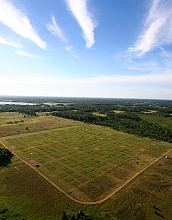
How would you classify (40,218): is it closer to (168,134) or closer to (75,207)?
(75,207)

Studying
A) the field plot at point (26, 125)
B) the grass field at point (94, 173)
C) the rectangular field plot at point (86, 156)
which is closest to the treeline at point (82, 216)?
the grass field at point (94, 173)

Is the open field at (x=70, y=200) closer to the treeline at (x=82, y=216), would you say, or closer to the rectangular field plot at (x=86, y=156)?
the treeline at (x=82, y=216)

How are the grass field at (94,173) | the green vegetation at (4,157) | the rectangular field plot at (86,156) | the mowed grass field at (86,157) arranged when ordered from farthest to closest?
the green vegetation at (4,157) → the rectangular field plot at (86,156) → the mowed grass field at (86,157) → the grass field at (94,173)

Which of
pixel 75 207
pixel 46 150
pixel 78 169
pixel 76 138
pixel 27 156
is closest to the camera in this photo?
pixel 75 207

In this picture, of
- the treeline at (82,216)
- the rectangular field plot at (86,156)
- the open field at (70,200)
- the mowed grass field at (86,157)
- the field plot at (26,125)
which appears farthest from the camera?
the field plot at (26,125)

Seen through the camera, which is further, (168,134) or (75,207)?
(168,134)


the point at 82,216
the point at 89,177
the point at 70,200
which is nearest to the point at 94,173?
the point at 89,177

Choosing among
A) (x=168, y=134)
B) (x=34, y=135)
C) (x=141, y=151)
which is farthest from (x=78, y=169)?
(x=168, y=134)
